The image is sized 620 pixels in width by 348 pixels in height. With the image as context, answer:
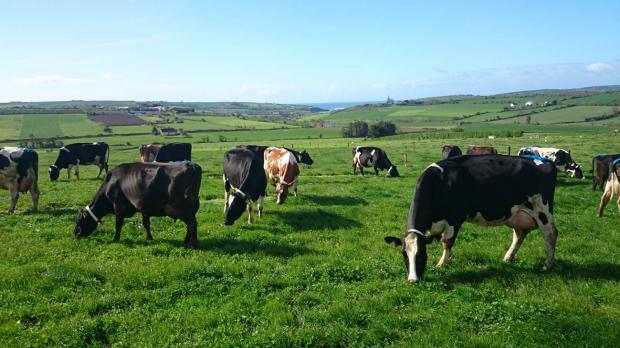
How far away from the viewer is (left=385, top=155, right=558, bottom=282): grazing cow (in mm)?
10211

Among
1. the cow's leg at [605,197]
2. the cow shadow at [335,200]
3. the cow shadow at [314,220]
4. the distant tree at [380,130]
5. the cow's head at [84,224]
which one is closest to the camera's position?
the cow's head at [84,224]

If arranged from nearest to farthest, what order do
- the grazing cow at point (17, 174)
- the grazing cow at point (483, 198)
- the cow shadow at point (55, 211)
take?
the grazing cow at point (483, 198) → the cow shadow at point (55, 211) → the grazing cow at point (17, 174)

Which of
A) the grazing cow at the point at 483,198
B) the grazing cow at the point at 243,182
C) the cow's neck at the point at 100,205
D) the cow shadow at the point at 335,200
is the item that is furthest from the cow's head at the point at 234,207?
the grazing cow at the point at 483,198

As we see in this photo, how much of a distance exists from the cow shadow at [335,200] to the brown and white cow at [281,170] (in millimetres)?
1083

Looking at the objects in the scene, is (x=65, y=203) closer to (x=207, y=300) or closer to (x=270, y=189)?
(x=270, y=189)

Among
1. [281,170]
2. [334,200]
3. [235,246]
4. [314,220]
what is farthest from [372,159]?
[235,246]

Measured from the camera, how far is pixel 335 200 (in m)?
19.7

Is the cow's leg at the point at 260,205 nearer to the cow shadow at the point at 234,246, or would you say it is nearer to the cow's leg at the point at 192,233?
the cow shadow at the point at 234,246

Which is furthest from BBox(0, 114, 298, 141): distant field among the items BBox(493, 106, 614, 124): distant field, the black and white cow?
BBox(493, 106, 614, 124): distant field

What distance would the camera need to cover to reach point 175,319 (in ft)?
25.9

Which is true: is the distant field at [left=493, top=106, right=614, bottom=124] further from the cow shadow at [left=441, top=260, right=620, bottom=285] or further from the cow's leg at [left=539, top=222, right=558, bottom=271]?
the cow's leg at [left=539, top=222, right=558, bottom=271]

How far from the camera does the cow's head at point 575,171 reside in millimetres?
27578

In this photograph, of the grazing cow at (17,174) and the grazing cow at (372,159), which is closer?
the grazing cow at (17,174)

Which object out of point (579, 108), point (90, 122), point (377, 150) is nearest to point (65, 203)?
point (377, 150)
